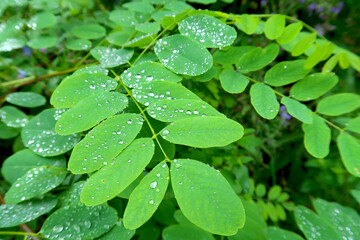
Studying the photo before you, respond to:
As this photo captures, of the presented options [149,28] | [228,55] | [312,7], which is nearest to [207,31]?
[228,55]

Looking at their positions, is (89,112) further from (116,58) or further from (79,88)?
(116,58)

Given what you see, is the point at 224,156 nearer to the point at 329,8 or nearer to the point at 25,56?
the point at 25,56

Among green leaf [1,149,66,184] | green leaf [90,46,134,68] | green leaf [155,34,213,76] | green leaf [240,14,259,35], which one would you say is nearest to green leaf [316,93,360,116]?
green leaf [240,14,259,35]

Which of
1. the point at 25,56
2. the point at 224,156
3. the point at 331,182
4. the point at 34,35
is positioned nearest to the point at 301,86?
the point at 224,156

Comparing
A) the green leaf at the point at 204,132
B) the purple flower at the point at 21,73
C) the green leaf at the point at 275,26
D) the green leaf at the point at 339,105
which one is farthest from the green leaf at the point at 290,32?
the purple flower at the point at 21,73

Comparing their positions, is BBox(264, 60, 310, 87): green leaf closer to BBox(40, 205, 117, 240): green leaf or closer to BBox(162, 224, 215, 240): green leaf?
BBox(162, 224, 215, 240): green leaf

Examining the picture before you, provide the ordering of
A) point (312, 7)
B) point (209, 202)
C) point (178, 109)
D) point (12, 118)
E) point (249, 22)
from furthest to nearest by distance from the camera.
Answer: point (312, 7) < point (12, 118) < point (249, 22) < point (178, 109) < point (209, 202)
